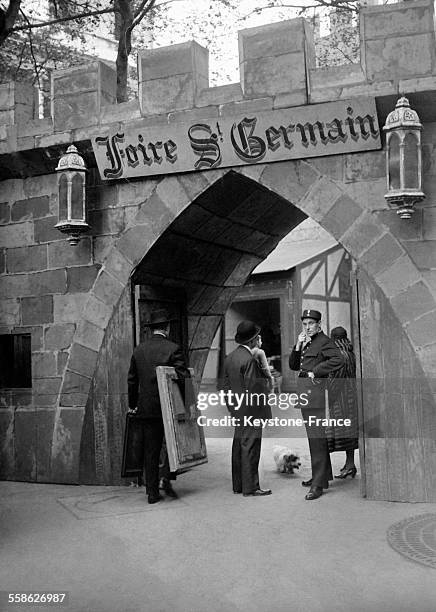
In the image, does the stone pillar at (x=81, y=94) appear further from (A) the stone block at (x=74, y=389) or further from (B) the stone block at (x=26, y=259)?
(A) the stone block at (x=74, y=389)

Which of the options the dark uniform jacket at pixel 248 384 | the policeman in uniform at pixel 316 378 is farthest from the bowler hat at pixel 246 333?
the policeman in uniform at pixel 316 378

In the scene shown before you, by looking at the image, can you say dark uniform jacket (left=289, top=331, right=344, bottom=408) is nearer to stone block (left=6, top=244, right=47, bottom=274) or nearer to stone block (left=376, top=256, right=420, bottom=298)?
stone block (left=376, top=256, right=420, bottom=298)

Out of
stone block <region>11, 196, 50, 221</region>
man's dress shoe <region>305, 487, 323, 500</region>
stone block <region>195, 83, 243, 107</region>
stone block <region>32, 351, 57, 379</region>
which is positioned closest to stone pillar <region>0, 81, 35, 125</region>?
stone block <region>11, 196, 50, 221</region>

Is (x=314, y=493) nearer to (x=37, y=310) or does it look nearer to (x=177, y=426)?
(x=177, y=426)

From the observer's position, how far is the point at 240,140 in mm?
6574

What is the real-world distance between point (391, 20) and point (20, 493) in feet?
17.4

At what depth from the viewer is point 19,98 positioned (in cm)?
763

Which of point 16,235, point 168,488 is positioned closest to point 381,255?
point 168,488

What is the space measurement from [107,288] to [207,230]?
1.22 meters

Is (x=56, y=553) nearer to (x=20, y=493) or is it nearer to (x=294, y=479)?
(x=20, y=493)

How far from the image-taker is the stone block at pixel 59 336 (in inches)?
291

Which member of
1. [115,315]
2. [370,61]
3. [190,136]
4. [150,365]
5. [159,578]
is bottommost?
[159,578]

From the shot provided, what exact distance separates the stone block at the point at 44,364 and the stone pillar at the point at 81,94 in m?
2.26

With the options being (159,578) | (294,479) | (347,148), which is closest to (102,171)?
(347,148)
